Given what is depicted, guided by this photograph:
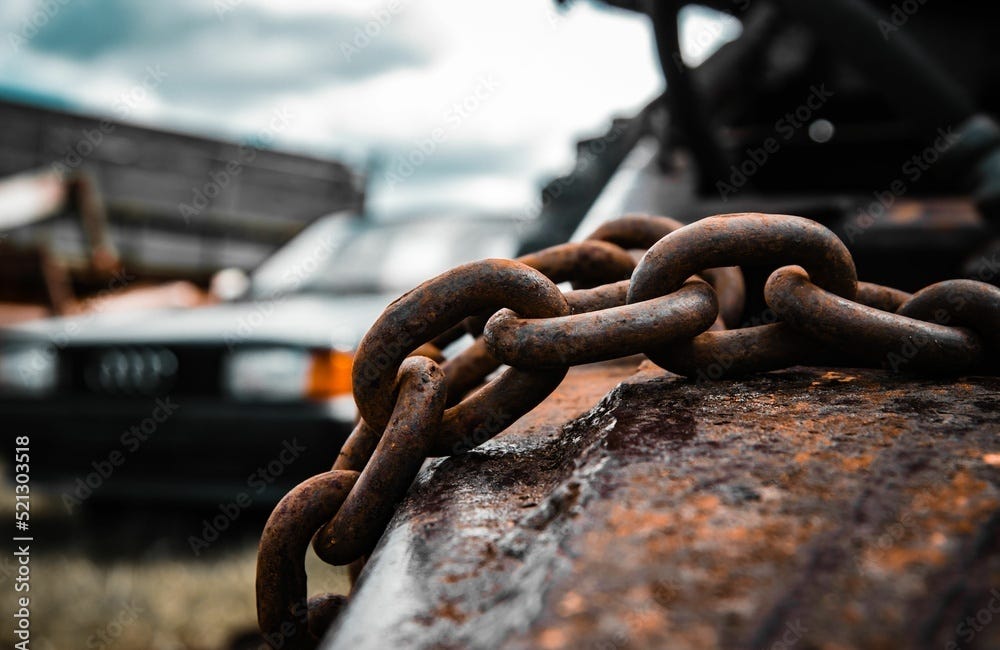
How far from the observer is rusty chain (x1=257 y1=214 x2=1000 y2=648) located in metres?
0.91

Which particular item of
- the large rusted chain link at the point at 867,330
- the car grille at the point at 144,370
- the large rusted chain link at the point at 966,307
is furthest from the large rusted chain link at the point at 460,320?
the car grille at the point at 144,370

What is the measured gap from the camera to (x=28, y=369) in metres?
4.57

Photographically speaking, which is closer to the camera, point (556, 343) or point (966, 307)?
point (556, 343)

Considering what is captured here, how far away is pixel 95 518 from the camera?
424 cm

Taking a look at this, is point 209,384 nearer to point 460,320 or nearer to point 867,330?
point 460,320

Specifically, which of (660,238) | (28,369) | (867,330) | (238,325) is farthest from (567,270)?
(28,369)

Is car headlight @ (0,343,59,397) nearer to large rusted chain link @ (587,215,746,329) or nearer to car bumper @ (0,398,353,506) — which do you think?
car bumper @ (0,398,353,506)

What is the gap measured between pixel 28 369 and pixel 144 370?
3.02 feet

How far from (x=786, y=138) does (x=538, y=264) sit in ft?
8.03

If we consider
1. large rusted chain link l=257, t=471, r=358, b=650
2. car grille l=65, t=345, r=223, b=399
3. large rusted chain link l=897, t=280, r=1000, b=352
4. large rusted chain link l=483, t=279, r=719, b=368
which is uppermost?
large rusted chain link l=897, t=280, r=1000, b=352

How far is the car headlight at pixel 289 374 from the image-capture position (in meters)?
3.66

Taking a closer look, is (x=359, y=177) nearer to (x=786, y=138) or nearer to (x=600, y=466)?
(x=786, y=138)

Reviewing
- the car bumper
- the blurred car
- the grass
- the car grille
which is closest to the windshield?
the blurred car

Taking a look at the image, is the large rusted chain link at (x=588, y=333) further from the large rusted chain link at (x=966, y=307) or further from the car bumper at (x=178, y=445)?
the car bumper at (x=178, y=445)
